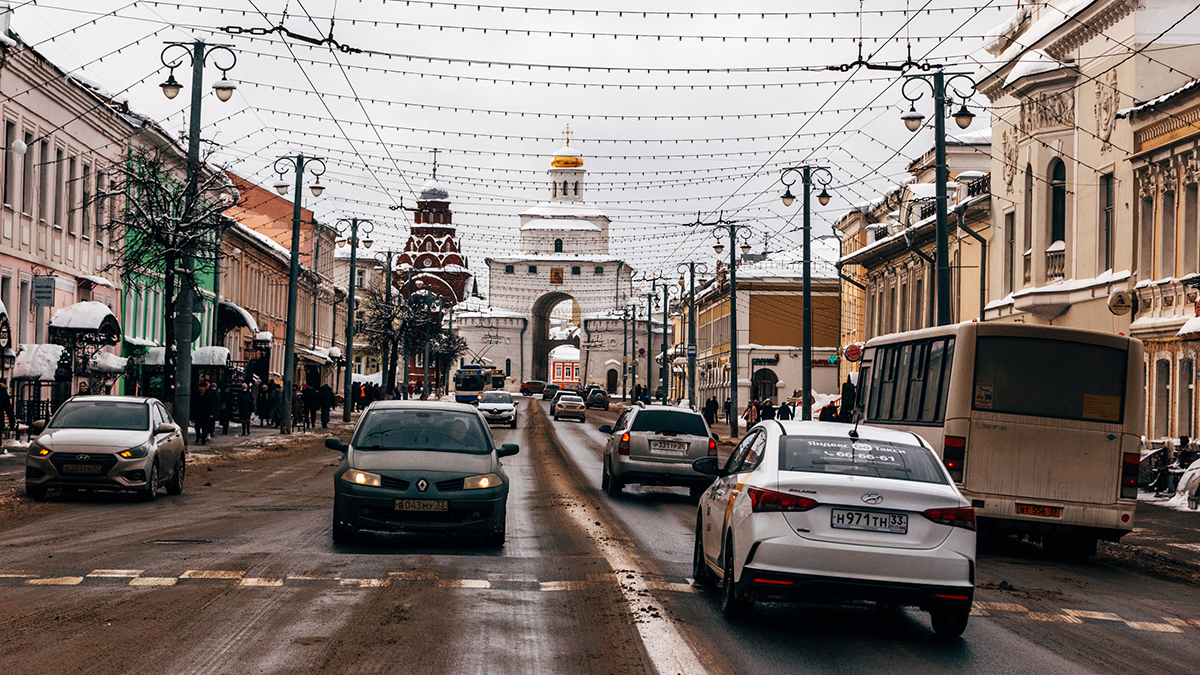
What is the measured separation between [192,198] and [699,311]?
260ft

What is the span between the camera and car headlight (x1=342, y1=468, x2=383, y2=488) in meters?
14.2

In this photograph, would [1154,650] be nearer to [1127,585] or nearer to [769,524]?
[769,524]

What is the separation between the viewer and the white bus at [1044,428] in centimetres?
1605

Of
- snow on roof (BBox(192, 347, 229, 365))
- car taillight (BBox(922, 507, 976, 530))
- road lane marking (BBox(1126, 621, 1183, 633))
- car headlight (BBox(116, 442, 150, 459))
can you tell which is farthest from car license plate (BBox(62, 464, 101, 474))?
snow on roof (BBox(192, 347, 229, 365))

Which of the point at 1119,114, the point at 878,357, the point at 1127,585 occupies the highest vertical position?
the point at 1119,114

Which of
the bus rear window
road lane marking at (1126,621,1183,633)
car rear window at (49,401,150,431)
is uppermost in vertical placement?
the bus rear window

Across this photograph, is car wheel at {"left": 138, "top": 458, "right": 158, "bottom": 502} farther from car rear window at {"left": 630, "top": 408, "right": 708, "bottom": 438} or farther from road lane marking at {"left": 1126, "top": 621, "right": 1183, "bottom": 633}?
road lane marking at {"left": 1126, "top": 621, "right": 1183, "bottom": 633}

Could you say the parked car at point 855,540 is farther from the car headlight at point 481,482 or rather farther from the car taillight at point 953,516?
the car headlight at point 481,482

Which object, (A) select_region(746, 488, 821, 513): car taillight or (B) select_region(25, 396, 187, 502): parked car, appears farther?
(B) select_region(25, 396, 187, 502): parked car

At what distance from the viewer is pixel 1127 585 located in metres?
14.0

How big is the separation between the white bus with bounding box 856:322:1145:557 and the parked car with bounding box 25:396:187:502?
405 inches

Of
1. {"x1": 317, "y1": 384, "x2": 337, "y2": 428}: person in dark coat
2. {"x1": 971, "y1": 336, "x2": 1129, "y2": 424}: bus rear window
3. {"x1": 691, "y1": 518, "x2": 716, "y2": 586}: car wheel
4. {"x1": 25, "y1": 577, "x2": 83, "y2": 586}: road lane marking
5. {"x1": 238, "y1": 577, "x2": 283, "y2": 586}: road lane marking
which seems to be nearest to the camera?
{"x1": 25, "y1": 577, "x2": 83, "y2": 586}: road lane marking

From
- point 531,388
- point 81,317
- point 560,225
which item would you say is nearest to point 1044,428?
point 81,317

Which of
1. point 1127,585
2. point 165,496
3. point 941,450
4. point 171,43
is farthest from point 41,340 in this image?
point 1127,585
